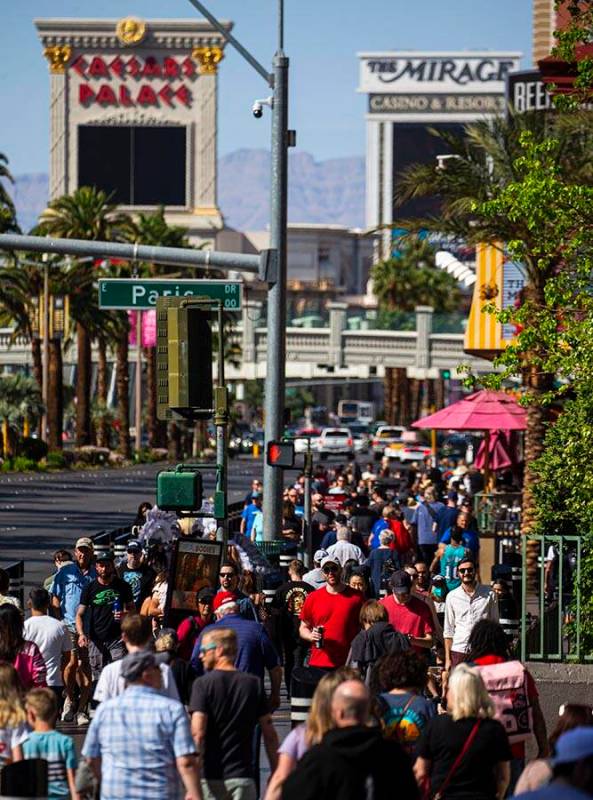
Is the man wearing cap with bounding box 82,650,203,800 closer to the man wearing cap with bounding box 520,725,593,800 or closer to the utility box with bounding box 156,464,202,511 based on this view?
the man wearing cap with bounding box 520,725,593,800

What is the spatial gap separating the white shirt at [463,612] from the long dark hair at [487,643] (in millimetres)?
4595

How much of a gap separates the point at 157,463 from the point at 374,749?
77.3 meters

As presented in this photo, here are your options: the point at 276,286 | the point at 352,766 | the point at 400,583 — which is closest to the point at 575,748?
the point at 352,766

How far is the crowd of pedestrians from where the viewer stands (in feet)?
27.7

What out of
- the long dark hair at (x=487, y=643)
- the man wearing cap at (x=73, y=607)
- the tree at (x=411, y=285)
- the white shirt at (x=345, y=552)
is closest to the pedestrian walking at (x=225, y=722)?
the long dark hair at (x=487, y=643)

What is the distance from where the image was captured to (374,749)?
8.26 metres

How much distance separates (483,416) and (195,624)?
19.8 m

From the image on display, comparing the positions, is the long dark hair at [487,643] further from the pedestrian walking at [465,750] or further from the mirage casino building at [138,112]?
the mirage casino building at [138,112]

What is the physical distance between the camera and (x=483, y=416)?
33.7 m

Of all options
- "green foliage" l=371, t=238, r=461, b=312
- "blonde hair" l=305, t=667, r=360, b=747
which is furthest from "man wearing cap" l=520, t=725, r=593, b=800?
"green foliage" l=371, t=238, r=461, b=312

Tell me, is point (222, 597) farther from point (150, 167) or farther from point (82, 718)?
point (150, 167)

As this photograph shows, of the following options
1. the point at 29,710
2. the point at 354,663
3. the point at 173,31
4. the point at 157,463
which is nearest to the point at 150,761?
the point at 29,710

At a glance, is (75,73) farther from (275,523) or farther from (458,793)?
(458,793)

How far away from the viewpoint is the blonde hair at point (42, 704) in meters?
9.59
